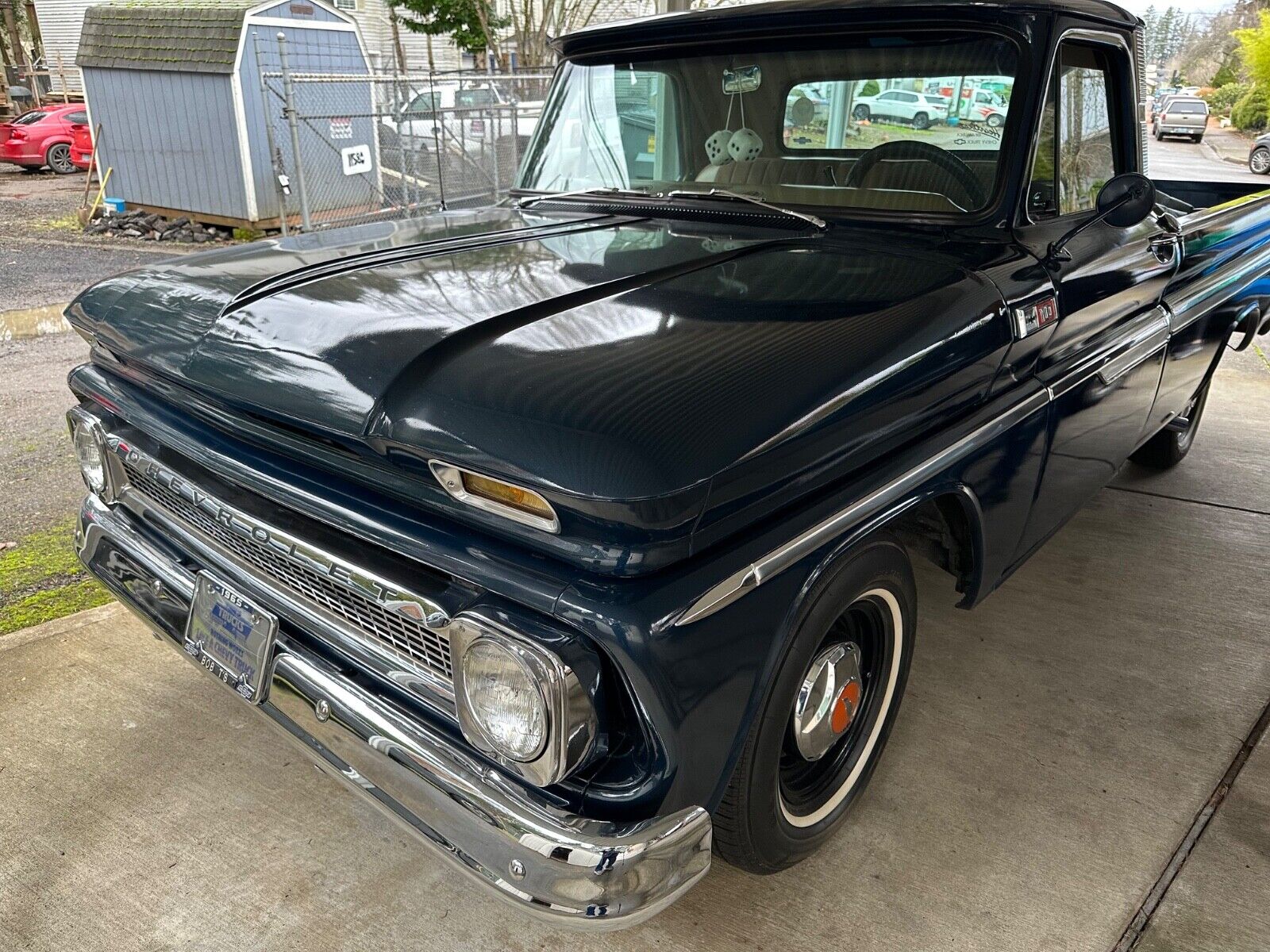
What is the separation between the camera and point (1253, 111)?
35250mm

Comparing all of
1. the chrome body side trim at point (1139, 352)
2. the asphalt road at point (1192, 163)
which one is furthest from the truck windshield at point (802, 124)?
the asphalt road at point (1192, 163)

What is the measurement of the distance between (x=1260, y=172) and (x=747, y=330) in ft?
81.3

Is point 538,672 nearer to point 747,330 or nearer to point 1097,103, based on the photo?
point 747,330

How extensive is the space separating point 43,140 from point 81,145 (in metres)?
0.71

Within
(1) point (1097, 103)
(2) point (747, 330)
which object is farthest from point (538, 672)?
(1) point (1097, 103)

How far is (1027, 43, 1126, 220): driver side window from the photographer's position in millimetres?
2645

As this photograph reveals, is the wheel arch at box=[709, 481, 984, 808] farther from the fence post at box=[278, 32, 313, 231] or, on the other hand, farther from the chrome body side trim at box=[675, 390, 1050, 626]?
the fence post at box=[278, 32, 313, 231]

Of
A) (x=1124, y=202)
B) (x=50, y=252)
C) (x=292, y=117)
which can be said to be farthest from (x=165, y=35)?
(x=1124, y=202)

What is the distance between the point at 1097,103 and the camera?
2.98m

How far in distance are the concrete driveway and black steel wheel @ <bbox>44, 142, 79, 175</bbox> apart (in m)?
19.5

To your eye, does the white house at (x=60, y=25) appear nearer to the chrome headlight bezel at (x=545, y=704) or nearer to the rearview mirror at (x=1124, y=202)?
the rearview mirror at (x=1124, y=202)

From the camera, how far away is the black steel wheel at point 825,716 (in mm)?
1890

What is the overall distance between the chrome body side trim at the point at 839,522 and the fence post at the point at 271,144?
29.4ft

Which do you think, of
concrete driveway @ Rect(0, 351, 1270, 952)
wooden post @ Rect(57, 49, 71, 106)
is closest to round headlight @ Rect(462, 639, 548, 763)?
concrete driveway @ Rect(0, 351, 1270, 952)
